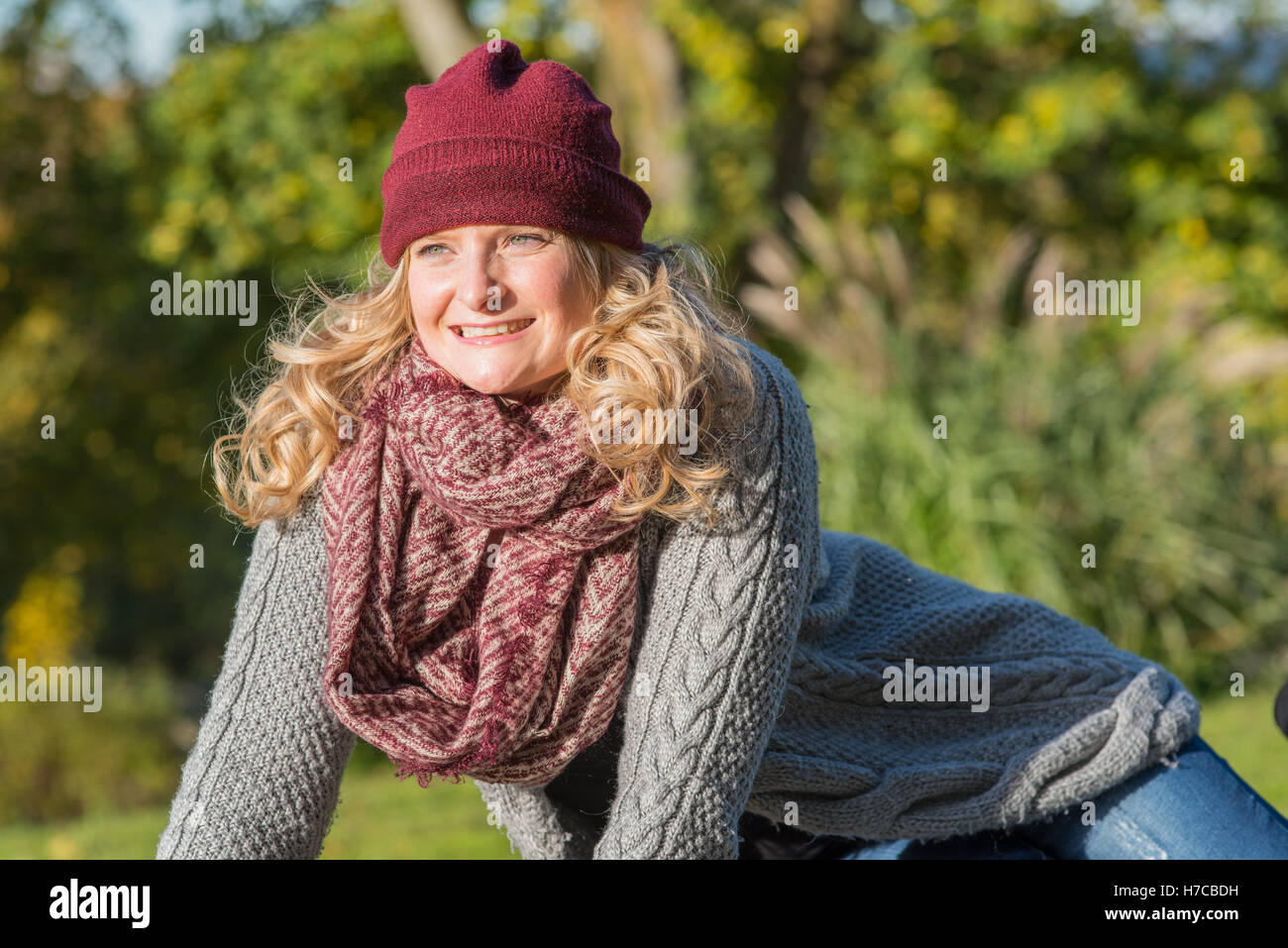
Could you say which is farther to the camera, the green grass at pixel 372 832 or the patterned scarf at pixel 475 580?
the green grass at pixel 372 832

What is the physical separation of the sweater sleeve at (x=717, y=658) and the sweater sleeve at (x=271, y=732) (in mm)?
446

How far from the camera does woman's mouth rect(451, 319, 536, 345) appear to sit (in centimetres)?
191

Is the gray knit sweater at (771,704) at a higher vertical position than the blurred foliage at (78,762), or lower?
higher

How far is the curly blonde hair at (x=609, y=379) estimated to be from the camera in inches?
74.3

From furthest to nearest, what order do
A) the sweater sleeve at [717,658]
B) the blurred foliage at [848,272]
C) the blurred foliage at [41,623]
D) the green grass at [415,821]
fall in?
the blurred foliage at [41,623]
the blurred foliage at [848,272]
the green grass at [415,821]
the sweater sleeve at [717,658]

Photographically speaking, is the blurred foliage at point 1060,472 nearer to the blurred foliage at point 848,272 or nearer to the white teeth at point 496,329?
the blurred foliage at point 848,272

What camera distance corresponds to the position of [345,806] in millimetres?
4945

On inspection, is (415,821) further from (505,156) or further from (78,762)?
(505,156)

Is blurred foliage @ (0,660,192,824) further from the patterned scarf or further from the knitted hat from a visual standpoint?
the knitted hat

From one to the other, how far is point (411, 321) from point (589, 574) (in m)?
0.52

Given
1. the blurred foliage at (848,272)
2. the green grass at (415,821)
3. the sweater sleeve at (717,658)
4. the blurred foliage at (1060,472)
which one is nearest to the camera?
the sweater sleeve at (717,658)

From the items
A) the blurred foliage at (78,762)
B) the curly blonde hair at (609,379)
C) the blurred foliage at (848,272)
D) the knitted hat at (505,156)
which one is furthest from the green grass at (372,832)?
the knitted hat at (505,156)

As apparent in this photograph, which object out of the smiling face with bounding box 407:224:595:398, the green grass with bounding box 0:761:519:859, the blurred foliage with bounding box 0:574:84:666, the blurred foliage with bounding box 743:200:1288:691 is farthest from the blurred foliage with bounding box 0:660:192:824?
the smiling face with bounding box 407:224:595:398

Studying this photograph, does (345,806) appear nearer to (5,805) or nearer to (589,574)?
(5,805)
